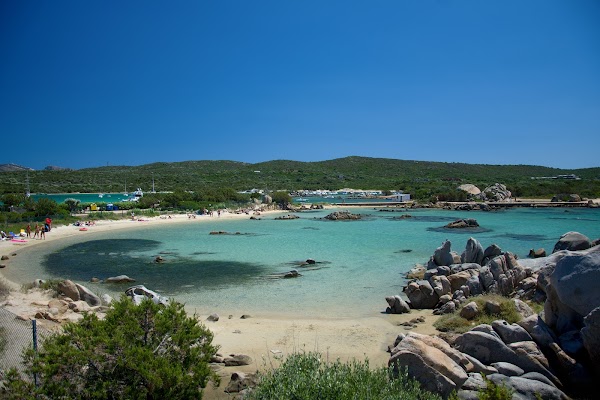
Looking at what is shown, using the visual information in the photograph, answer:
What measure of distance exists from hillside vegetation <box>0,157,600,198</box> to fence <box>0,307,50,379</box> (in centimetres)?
8217

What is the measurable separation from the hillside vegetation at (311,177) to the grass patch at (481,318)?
76597mm

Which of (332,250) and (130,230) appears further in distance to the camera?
(130,230)

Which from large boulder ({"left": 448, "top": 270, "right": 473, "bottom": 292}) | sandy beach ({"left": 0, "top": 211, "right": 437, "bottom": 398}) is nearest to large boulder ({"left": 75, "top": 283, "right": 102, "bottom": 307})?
sandy beach ({"left": 0, "top": 211, "right": 437, "bottom": 398})

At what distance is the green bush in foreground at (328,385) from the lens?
17.2 feet

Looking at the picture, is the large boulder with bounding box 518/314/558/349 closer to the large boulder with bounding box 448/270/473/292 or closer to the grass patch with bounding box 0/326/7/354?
the large boulder with bounding box 448/270/473/292

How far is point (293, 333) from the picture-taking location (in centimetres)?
1148

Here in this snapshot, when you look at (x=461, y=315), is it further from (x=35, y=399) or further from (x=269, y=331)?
(x=35, y=399)

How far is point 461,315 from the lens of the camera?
11.3 m

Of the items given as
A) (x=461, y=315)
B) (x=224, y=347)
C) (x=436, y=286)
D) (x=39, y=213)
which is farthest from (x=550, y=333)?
(x=39, y=213)

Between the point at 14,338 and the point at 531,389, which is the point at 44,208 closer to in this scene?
the point at 14,338

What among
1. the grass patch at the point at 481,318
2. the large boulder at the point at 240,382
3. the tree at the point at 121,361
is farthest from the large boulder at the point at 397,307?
the tree at the point at 121,361

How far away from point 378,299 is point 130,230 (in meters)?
33.1

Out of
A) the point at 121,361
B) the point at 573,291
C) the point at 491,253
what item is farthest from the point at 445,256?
the point at 121,361

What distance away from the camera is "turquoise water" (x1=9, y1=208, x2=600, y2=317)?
1575 cm
